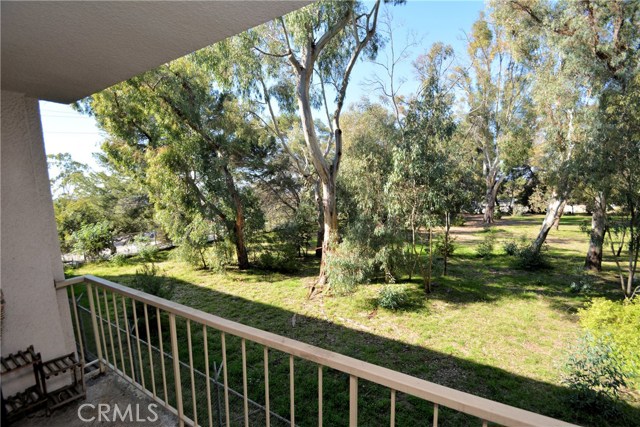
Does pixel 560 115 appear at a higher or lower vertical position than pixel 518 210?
higher

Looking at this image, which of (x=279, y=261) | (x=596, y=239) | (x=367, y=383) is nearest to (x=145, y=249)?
(x=279, y=261)

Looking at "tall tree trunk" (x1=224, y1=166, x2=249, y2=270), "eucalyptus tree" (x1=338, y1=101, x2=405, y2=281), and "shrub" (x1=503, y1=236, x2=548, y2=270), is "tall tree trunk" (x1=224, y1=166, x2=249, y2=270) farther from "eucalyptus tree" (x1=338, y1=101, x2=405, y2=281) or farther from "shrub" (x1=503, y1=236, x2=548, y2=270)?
"shrub" (x1=503, y1=236, x2=548, y2=270)

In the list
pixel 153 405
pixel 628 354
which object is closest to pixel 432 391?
pixel 153 405

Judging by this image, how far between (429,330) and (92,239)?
10666 millimetres

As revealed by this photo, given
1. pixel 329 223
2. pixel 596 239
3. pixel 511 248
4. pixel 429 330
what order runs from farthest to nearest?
pixel 511 248, pixel 596 239, pixel 329 223, pixel 429 330

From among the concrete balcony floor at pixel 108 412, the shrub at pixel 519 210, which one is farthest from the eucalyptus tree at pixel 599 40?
the shrub at pixel 519 210

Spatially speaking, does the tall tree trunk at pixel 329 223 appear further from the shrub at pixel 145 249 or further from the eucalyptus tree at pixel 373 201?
the shrub at pixel 145 249

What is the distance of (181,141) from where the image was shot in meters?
7.66

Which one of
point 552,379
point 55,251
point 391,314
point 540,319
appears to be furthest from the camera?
point 391,314

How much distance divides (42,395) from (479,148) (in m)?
18.9

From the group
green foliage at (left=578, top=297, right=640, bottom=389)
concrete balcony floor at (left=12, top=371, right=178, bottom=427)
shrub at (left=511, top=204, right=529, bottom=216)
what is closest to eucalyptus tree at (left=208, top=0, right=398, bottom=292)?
green foliage at (left=578, top=297, right=640, bottom=389)

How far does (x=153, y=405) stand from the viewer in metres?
1.81

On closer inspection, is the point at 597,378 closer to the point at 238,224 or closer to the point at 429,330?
the point at 429,330

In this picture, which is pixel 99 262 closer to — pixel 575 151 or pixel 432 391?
pixel 432 391
